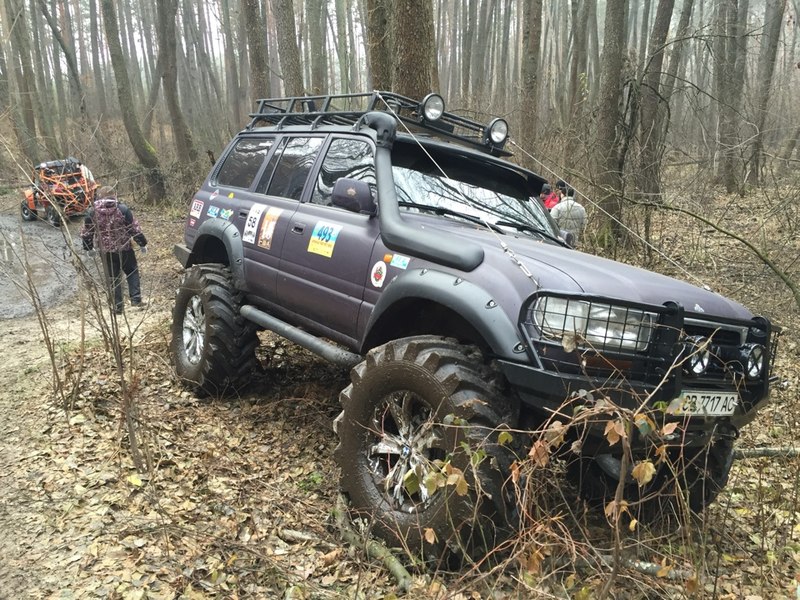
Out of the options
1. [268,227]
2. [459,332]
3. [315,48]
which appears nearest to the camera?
[459,332]

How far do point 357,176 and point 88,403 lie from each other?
2826 millimetres

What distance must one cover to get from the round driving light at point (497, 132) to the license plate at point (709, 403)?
2.70 m

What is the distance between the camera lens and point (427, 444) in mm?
2938

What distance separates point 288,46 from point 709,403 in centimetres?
1214

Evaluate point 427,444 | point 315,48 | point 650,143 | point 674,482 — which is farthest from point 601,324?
point 315,48

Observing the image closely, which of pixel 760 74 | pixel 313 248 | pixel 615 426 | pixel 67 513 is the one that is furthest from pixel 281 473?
pixel 760 74

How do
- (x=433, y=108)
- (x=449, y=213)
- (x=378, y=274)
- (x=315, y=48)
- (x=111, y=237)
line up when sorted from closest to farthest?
(x=378, y=274), (x=449, y=213), (x=433, y=108), (x=111, y=237), (x=315, y=48)

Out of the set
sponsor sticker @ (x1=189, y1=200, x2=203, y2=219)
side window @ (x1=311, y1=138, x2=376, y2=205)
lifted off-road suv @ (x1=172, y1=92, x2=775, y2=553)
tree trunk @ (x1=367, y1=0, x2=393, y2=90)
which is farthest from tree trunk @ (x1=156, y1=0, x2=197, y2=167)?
side window @ (x1=311, y1=138, x2=376, y2=205)

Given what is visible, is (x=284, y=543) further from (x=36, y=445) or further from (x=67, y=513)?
(x=36, y=445)

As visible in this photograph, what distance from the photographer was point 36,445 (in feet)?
13.6

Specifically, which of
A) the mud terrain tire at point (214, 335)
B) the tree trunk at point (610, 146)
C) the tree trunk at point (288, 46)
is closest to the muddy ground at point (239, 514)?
the mud terrain tire at point (214, 335)

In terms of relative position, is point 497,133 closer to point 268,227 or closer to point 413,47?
point 268,227

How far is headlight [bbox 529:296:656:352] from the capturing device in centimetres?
263

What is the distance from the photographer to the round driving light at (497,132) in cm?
469
